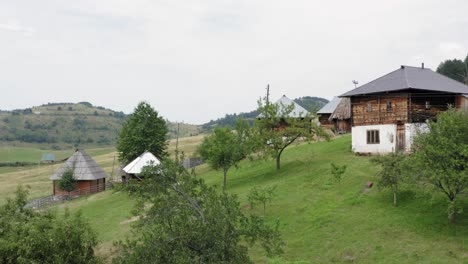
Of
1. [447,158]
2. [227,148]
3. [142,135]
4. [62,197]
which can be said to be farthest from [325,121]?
[447,158]

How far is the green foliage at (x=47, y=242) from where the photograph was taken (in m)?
16.2

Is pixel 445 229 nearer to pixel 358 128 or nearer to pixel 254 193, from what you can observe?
pixel 254 193

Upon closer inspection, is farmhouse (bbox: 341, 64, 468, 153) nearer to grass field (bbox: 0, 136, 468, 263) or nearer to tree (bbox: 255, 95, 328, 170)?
grass field (bbox: 0, 136, 468, 263)

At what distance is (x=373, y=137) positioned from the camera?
3722 cm

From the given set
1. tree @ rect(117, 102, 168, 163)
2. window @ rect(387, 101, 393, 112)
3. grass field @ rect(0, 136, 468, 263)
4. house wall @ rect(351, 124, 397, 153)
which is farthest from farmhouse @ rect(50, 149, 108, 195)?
window @ rect(387, 101, 393, 112)

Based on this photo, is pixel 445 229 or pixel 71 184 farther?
pixel 71 184

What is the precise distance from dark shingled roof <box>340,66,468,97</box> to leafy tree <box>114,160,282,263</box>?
24.9 metres

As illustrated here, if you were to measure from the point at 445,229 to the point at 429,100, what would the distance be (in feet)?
58.4

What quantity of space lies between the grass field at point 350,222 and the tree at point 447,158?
1030 millimetres

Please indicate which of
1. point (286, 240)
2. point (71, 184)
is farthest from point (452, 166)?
point (71, 184)

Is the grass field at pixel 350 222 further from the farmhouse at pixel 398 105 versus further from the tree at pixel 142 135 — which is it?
the tree at pixel 142 135

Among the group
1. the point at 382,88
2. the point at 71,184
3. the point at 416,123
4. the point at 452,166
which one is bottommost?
the point at 71,184

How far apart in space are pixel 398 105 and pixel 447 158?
1563 cm

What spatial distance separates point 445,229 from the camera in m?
20.4
